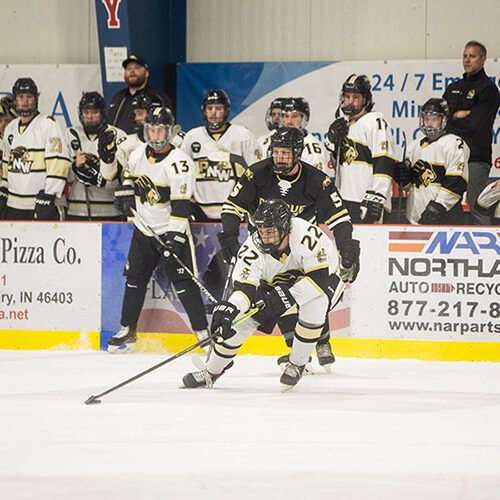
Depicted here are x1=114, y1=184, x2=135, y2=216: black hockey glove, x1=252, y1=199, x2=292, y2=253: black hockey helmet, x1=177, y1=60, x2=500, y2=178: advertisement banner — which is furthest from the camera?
x1=177, y1=60, x2=500, y2=178: advertisement banner

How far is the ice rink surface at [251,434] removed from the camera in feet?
12.7

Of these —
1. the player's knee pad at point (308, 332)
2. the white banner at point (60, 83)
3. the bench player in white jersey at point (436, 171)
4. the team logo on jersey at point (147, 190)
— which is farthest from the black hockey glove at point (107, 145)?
the player's knee pad at point (308, 332)

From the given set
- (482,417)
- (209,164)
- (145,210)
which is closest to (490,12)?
(209,164)

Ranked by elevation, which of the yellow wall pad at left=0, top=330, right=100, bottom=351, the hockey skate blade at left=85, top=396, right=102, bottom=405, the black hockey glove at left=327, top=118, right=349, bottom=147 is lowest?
the yellow wall pad at left=0, top=330, right=100, bottom=351

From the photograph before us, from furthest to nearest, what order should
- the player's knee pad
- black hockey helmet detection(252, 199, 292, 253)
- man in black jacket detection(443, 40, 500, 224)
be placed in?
man in black jacket detection(443, 40, 500, 224) → the player's knee pad → black hockey helmet detection(252, 199, 292, 253)

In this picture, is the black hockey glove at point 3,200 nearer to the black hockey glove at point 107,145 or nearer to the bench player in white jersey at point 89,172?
the bench player in white jersey at point 89,172

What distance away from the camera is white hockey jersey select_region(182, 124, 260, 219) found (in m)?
8.09

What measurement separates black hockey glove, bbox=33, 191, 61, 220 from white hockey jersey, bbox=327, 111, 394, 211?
2.02 m

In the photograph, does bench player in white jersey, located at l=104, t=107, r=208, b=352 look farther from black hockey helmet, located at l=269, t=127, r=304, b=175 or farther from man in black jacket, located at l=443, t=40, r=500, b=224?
man in black jacket, located at l=443, t=40, r=500, b=224

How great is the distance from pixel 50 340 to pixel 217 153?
5.71 ft

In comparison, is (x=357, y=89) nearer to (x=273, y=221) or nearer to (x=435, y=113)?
(x=435, y=113)

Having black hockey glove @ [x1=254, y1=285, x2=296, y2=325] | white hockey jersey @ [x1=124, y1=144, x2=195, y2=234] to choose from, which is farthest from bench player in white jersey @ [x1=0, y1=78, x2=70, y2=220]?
black hockey glove @ [x1=254, y1=285, x2=296, y2=325]

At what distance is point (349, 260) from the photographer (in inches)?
254

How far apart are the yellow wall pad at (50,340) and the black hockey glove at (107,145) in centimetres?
125
